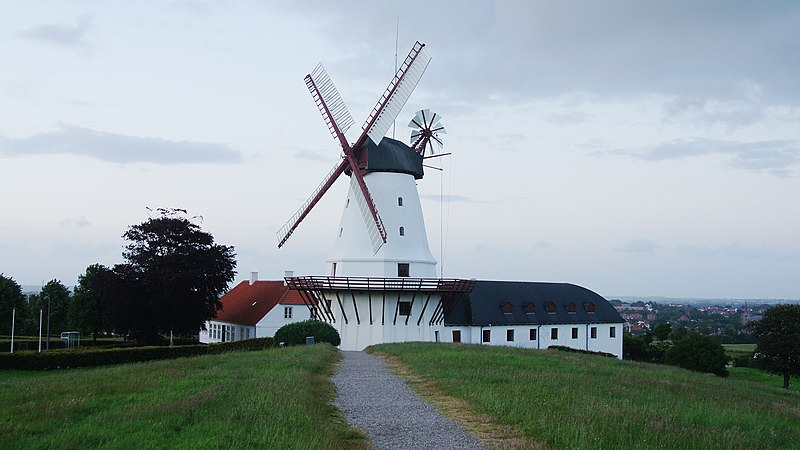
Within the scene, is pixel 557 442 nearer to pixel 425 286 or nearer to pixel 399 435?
pixel 399 435

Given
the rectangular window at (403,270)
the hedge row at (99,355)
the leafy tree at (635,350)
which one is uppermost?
the rectangular window at (403,270)

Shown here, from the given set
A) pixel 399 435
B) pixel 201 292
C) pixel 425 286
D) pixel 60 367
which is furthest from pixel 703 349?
pixel 399 435

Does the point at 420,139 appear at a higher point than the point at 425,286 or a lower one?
higher

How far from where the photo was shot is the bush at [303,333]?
32.1 metres

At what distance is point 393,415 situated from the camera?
42.8ft

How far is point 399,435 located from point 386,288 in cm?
2409

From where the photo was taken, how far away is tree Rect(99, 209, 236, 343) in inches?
1628

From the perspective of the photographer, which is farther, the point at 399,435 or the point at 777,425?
the point at 777,425

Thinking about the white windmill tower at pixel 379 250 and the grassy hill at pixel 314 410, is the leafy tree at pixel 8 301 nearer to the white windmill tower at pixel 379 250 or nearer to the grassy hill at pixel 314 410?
the white windmill tower at pixel 379 250

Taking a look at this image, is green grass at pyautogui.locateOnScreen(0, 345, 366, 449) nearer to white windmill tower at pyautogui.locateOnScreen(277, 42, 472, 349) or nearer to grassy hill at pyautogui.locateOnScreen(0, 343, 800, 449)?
grassy hill at pyautogui.locateOnScreen(0, 343, 800, 449)

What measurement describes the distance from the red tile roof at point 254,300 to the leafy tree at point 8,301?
14579mm

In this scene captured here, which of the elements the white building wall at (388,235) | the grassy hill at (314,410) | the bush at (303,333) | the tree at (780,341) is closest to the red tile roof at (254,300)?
the white building wall at (388,235)

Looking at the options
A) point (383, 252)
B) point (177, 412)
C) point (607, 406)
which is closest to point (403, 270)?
point (383, 252)

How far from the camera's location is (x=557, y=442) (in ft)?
32.6
